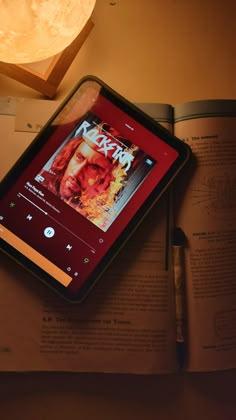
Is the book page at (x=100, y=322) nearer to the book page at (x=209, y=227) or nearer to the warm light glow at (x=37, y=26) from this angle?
the book page at (x=209, y=227)

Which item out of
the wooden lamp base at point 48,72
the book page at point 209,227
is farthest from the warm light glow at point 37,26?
the book page at point 209,227

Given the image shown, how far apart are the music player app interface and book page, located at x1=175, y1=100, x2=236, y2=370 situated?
1.7 inches

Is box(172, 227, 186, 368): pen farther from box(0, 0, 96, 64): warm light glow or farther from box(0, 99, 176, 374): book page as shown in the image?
box(0, 0, 96, 64): warm light glow

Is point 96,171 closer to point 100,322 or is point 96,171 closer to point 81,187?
point 81,187

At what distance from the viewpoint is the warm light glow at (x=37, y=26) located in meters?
0.43

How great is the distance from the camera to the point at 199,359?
18.3 inches

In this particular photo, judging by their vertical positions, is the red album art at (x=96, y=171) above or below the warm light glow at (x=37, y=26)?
below

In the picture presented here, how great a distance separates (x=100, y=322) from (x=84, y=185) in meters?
0.16

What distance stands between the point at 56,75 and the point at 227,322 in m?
0.38

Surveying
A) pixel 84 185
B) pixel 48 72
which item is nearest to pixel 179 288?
pixel 84 185

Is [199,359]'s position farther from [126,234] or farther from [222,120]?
[222,120]

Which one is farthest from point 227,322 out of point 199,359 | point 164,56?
point 164,56

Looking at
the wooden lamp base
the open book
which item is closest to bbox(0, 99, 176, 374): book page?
the open book

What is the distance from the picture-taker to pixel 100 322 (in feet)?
1.55
